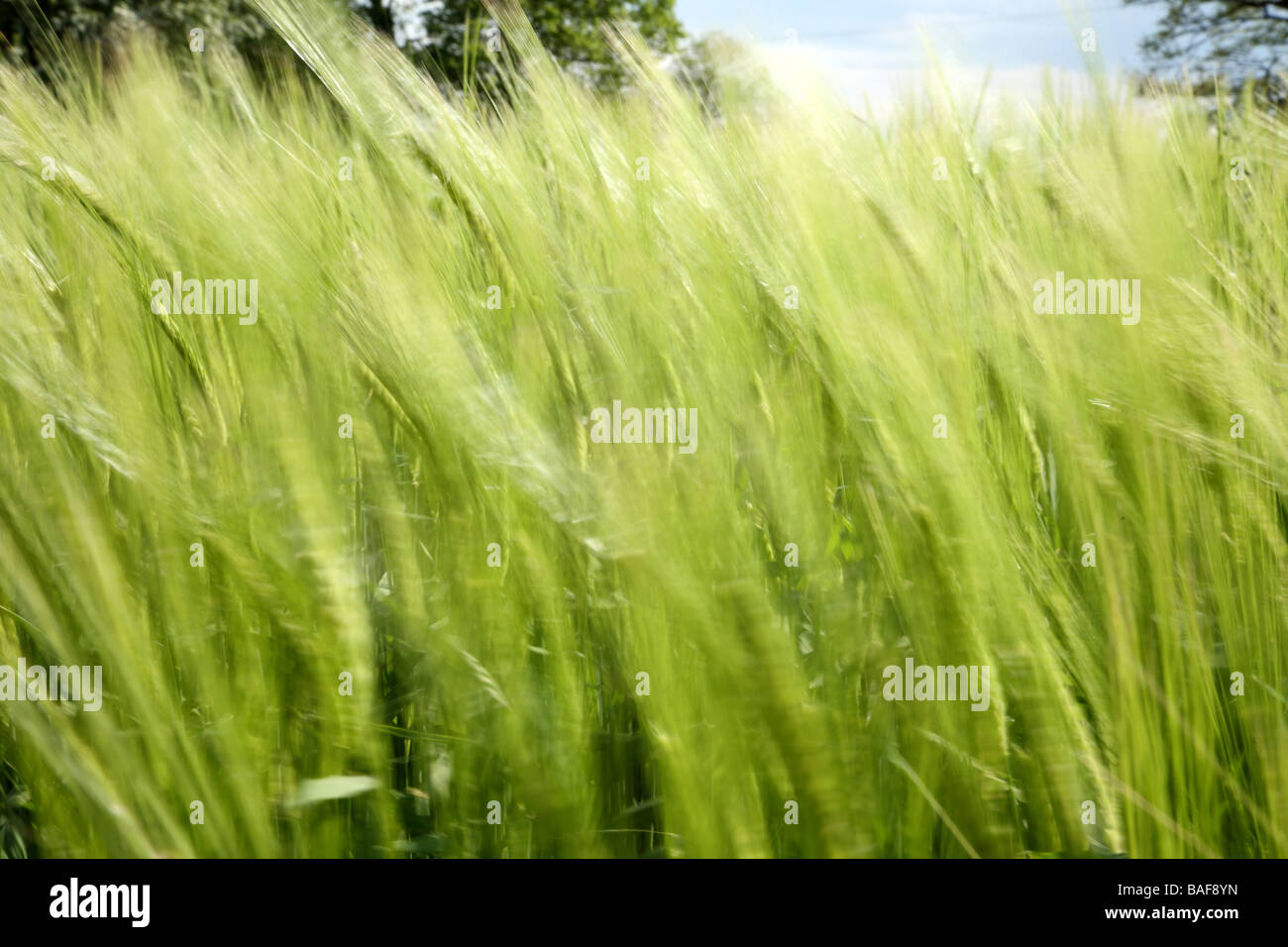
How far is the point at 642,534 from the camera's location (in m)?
0.53

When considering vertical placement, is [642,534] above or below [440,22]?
below

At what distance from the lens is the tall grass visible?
0.56 m

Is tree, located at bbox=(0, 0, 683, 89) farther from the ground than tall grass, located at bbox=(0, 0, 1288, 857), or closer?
farther from the ground

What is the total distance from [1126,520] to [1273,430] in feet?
0.35

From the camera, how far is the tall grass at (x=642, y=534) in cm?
56

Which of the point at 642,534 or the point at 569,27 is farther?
the point at 569,27

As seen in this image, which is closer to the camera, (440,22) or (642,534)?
(642,534)

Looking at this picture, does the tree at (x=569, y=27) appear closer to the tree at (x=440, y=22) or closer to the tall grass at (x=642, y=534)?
the tree at (x=440, y=22)

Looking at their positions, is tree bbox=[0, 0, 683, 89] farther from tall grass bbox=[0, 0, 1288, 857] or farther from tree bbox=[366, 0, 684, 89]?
tall grass bbox=[0, 0, 1288, 857]

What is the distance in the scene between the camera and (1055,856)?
1.85 feet

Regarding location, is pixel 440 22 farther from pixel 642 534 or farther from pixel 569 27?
pixel 642 534

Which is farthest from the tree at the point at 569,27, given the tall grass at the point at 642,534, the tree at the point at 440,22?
the tall grass at the point at 642,534

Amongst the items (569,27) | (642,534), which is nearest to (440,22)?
(569,27)

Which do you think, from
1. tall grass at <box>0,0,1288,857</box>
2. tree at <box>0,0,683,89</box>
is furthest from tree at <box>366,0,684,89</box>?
tall grass at <box>0,0,1288,857</box>
